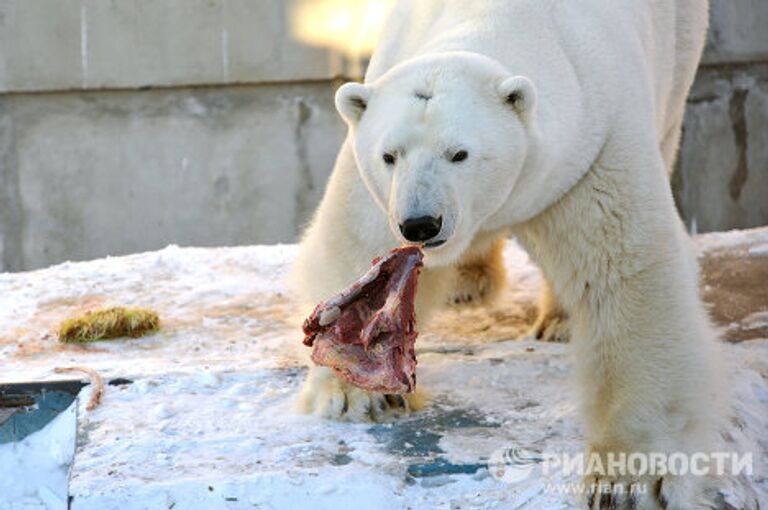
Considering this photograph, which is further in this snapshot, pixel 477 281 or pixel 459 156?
pixel 477 281

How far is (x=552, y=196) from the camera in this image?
2.98 m

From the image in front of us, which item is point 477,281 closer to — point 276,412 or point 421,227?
point 276,412

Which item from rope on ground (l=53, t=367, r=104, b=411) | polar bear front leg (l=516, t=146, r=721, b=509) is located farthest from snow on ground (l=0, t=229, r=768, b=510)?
polar bear front leg (l=516, t=146, r=721, b=509)

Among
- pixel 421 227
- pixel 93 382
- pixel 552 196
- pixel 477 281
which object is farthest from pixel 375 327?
pixel 477 281

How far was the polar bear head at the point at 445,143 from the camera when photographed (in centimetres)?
259

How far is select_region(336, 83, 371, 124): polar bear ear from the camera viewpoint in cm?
287

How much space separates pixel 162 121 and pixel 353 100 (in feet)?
12.2

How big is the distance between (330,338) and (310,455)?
11.6 inches

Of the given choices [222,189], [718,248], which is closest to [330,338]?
[718,248]

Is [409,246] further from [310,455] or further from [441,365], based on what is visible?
[441,365]

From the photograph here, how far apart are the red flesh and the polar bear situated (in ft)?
0.29

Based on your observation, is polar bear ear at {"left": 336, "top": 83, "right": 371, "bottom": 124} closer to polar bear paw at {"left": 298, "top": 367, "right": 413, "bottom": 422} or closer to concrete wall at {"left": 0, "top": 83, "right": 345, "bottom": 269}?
polar bear paw at {"left": 298, "top": 367, "right": 413, "bottom": 422}

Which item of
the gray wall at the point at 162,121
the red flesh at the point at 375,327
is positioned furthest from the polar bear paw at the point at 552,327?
the gray wall at the point at 162,121

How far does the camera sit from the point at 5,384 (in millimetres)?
3398
